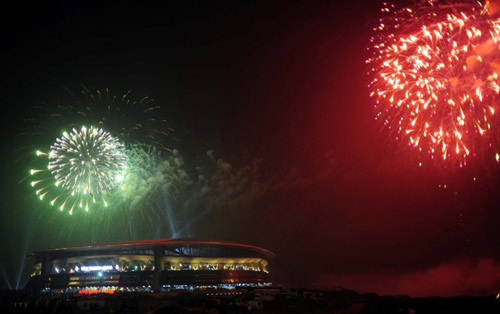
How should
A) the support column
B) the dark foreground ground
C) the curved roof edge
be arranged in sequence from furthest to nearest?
the curved roof edge < the support column < the dark foreground ground

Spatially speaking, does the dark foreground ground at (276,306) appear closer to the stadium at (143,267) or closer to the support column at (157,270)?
the support column at (157,270)

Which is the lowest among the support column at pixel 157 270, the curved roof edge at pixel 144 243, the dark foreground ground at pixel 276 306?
the dark foreground ground at pixel 276 306

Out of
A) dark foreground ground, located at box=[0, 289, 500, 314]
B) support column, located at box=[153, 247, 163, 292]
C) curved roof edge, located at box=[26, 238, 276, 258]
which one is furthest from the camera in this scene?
curved roof edge, located at box=[26, 238, 276, 258]

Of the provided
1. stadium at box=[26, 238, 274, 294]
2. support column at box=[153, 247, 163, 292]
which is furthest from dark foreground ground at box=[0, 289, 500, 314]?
stadium at box=[26, 238, 274, 294]

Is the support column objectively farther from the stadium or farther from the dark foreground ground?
the dark foreground ground

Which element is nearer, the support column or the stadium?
the support column

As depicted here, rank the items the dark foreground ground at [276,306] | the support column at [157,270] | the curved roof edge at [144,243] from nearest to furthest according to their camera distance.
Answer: the dark foreground ground at [276,306]
the support column at [157,270]
the curved roof edge at [144,243]

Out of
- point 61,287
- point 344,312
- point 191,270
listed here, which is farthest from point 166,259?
point 344,312

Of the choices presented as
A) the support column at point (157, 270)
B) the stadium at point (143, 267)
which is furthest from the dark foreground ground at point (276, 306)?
the stadium at point (143, 267)

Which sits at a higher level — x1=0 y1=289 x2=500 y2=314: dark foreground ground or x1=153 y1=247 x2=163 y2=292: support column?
x1=153 y1=247 x2=163 y2=292: support column
